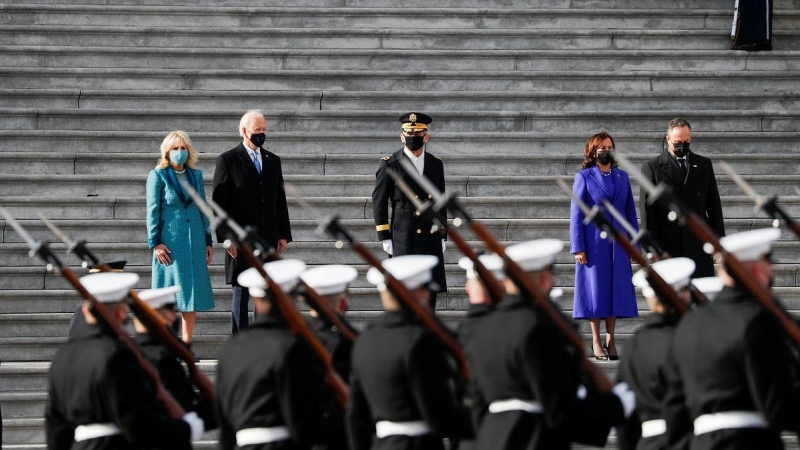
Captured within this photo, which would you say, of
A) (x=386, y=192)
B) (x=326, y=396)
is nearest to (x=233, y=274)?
(x=386, y=192)

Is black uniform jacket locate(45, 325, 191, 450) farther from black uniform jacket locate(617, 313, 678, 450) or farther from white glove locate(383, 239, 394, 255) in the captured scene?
white glove locate(383, 239, 394, 255)

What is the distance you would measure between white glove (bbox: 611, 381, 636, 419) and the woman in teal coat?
4.90m

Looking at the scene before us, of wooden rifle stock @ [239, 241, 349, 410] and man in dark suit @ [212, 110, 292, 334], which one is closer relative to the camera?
wooden rifle stock @ [239, 241, 349, 410]

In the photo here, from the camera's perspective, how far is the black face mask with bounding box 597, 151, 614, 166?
39.4ft

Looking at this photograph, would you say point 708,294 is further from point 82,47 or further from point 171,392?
point 82,47

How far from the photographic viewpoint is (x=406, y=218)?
12.1 meters

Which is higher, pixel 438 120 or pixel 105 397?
pixel 438 120

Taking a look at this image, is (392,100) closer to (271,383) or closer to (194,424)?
(194,424)

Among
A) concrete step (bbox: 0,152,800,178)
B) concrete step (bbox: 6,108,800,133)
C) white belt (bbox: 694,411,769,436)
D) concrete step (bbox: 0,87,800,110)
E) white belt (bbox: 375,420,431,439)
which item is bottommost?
white belt (bbox: 375,420,431,439)

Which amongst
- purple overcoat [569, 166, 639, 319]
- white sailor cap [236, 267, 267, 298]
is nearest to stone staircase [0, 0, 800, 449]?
purple overcoat [569, 166, 639, 319]

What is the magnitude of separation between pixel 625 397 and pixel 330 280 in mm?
1548

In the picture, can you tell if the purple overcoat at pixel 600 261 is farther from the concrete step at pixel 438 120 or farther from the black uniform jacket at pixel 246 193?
the concrete step at pixel 438 120

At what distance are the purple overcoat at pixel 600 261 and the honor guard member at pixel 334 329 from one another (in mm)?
3974

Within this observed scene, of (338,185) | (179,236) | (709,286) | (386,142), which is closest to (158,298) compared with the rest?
(709,286)
